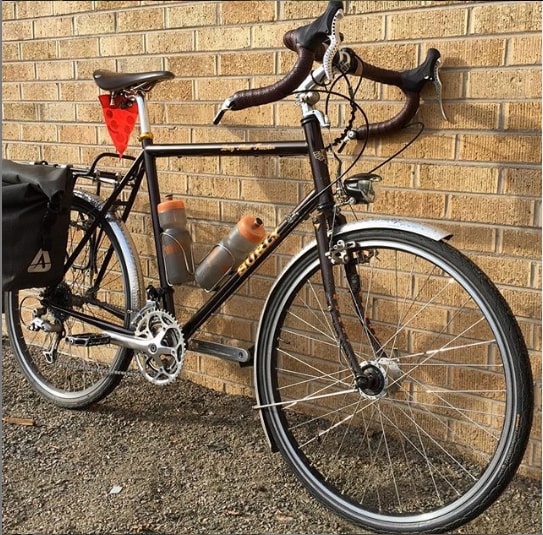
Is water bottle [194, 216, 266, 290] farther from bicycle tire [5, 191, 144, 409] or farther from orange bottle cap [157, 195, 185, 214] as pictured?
bicycle tire [5, 191, 144, 409]

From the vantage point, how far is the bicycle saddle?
2832 millimetres

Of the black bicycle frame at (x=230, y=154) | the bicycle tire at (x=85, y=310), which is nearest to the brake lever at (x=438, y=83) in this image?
the black bicycle frame at (x=230, y=154)

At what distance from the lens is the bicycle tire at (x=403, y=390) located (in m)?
2.24

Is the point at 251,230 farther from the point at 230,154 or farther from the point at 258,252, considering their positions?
the point at 230,154

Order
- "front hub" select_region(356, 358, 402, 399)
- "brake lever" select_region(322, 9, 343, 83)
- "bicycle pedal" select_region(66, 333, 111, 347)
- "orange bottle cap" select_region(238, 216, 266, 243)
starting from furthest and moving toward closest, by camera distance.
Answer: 1. "bicycle pedal" select_region(66, 333, 111, 347)
2. "orange bottle cap" select_region(238, 216, 266, 243)
3. "front hub" select_region(356, 358, 402, 399)
4. "brake lever" select_region(322, 9, 343, 83)

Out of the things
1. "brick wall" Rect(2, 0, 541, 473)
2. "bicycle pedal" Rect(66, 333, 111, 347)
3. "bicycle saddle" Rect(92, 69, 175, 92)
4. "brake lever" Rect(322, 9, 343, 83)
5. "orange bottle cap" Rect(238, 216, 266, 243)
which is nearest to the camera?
"brake lever" Rect(322, 9, 343, 83)

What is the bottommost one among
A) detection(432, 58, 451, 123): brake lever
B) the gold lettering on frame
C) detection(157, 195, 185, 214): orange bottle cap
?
the gold lettering on frame

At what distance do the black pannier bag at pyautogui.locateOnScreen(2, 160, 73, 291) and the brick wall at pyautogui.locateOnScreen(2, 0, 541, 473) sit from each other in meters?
0.61

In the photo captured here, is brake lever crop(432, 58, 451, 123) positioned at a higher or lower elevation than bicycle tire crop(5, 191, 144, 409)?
higher

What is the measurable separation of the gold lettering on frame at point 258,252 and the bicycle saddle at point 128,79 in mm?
766

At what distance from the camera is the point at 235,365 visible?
334cm

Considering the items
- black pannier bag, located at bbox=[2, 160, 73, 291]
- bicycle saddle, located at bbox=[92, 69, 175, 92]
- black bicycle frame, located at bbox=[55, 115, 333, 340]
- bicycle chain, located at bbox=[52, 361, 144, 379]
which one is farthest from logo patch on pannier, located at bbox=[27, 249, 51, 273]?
bicycle saddle, located at bbox=[92, 69, 175, 92]

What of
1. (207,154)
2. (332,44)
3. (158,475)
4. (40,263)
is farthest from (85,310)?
(332,44)

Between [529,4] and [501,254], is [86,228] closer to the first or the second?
[501,254]
